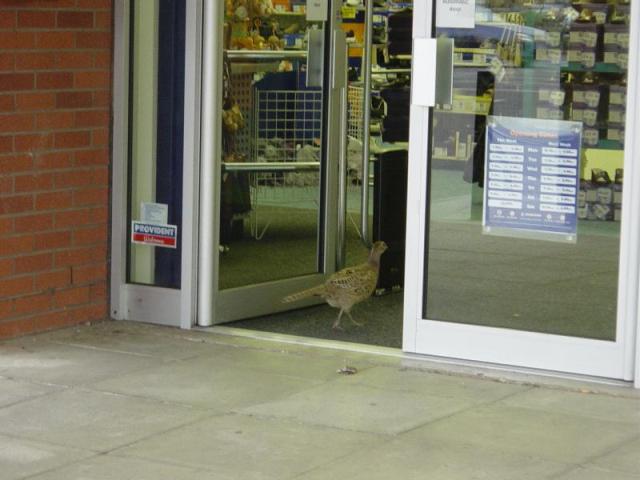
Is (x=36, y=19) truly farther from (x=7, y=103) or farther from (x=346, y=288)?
(x=346, y=288)

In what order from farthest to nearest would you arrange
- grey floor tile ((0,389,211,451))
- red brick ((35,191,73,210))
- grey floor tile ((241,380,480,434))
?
red brick ((35,191,73,210)) → grey floor tile ((241,380,480,434)) → grey floor tile ((0,389,211,451))

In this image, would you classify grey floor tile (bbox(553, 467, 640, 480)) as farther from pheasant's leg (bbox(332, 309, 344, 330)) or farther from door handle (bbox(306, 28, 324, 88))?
door handle (bbox(306, 28, 324, 88))

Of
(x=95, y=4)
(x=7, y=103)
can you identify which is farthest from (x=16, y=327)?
(x=95, y=4)

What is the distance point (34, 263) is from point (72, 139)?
737mm

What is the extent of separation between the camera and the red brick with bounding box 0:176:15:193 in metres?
7.41

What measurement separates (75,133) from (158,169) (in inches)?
21.1

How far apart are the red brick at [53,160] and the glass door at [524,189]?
2000mm

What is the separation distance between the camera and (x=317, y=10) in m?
8.60

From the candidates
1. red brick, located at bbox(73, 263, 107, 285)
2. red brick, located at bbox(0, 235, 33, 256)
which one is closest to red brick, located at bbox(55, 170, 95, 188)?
red brick, located at bbox(0, 235, 33, 256)

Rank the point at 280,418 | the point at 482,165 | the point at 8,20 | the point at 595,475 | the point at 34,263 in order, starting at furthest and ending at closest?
the point at 34,263 < the point at 8,20 < the point at 482,165 < the point at 280,418 < the point at 595,475

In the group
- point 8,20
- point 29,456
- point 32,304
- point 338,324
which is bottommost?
point 29,456

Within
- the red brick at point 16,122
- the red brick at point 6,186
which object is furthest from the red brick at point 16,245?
the red brick at point 16,122

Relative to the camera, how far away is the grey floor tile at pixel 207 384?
21.3 ft

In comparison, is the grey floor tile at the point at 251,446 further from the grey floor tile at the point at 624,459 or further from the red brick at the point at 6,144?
the red brick at the point at 6,144
